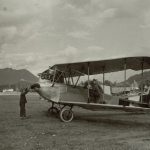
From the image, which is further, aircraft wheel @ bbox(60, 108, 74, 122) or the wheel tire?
the wheel tire

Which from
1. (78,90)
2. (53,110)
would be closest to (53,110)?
(53,110)

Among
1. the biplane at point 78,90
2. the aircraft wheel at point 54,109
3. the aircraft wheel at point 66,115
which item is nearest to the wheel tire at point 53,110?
the aircraft wheel at point 54,109

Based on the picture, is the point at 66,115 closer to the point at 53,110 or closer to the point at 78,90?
the point at 78,90

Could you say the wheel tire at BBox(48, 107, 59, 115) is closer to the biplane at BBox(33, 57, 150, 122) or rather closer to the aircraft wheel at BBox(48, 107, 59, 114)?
the aircraft wheel at BBox(48, 107, 59, 114)

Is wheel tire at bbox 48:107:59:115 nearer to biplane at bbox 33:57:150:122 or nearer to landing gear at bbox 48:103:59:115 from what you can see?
landing gear at bbox 48:103:59:115

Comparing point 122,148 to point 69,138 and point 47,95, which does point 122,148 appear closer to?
point 69,138

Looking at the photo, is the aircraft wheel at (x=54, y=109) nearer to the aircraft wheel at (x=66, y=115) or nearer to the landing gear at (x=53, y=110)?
the landing gear at (x=53, y=110)

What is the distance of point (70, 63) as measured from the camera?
12.7m

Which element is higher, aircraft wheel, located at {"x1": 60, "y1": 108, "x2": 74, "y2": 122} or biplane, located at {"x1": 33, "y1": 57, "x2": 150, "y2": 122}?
biplane, located at {"x1": 33, "y1": 57, "x2": 150, "y2": 122}

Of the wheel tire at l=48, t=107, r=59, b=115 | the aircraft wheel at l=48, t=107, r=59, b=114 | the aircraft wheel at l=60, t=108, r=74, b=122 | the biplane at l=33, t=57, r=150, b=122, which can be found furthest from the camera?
the aircraft wheel at l=48, t=107, r=59, b=114

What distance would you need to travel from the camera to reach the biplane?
1262cm

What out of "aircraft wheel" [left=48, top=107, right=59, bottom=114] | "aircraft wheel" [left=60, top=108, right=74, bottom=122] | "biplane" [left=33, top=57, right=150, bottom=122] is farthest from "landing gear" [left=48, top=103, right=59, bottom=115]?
"aircraft wheel" [left=60, top=108, right=74, bottom=122]

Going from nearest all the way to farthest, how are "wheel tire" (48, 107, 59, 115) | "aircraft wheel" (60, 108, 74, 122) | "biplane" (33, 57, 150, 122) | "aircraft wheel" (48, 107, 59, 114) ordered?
"biplane" (33, 57, 150, 122) → "aircraft wheel" (60, 108, 74, 122) → "wheel tire" (48, 107, 59, 115) → "aircraft wheel" (48, 107, 59, 114)

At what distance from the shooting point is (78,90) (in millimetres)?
13766
